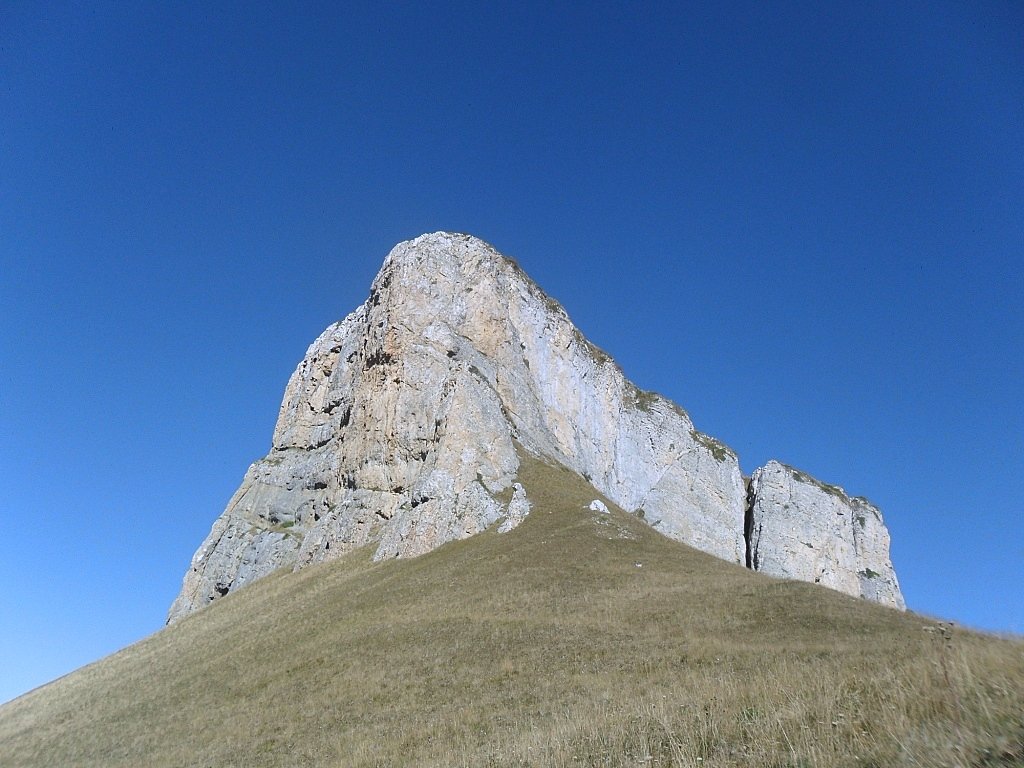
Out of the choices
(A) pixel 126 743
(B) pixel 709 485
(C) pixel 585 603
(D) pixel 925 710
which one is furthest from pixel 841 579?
(D) pixel 925 710

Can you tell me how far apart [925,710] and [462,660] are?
19489mm

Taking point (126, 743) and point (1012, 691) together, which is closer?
point (1012, 691)

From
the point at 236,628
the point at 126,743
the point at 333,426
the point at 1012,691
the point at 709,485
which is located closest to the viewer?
the point at 1012,691

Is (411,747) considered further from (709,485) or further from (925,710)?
(709,485)

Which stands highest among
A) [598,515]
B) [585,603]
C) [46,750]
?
[598,515]

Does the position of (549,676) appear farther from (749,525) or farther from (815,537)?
(815,537)

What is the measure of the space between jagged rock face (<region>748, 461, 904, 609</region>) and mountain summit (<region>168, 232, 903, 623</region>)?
23 cm

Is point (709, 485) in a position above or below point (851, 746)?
above

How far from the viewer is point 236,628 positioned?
1646 inches

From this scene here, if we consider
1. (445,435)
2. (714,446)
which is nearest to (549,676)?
(445,435)

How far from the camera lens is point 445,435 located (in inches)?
2117

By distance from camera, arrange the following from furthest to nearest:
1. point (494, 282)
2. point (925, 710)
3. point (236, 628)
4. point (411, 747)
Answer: point (494, 282) → point (236, 628) → point (411, 747) → point (925, 710)

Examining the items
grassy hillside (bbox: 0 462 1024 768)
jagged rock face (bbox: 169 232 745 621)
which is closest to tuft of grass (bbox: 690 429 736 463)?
jagged rock face (bbox: 169 232 745 621)

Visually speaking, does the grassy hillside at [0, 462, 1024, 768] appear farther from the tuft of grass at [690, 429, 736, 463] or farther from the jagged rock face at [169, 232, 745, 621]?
the tuft of grass at [690, 429, 736, 463]
